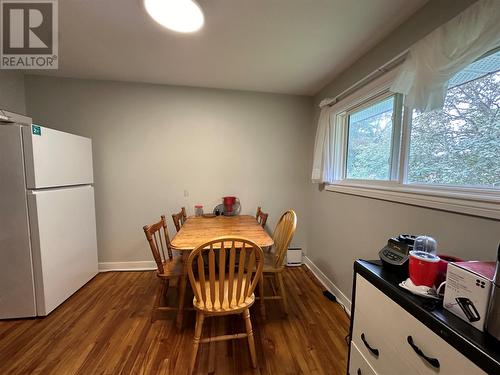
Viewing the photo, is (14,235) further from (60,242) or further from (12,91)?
(12,91)

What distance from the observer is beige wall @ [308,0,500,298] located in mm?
986

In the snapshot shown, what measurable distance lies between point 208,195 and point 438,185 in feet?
7.18

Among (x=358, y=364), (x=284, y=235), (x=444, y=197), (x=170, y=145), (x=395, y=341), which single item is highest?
(x=170, y=145)

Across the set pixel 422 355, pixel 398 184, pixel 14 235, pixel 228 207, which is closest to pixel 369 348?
pixel 422 355

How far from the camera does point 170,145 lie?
2.52 metres

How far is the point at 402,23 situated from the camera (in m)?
1.36

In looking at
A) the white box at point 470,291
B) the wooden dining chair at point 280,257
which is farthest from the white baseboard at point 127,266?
the white box at point 470,291

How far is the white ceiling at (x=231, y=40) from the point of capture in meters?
1.28

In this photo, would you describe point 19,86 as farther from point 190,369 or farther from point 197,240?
point 190,369

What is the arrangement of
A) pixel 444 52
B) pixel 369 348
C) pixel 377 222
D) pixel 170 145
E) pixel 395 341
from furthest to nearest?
1. pixel 170 145
2. pixel 377 222
3. pixel 444 52
4. pixel 369 348
5. pixel 395 341

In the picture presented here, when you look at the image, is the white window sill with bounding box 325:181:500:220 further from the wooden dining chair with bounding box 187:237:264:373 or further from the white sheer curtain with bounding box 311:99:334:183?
the wooden dining chair with bounding box 187:237:264:373

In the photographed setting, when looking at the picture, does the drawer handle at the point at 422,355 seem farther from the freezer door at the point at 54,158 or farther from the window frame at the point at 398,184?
the freezer door at the point at 54,158

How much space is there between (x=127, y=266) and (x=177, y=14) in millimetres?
2651

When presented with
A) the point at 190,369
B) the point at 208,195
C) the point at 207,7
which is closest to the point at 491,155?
the point at 207,7
